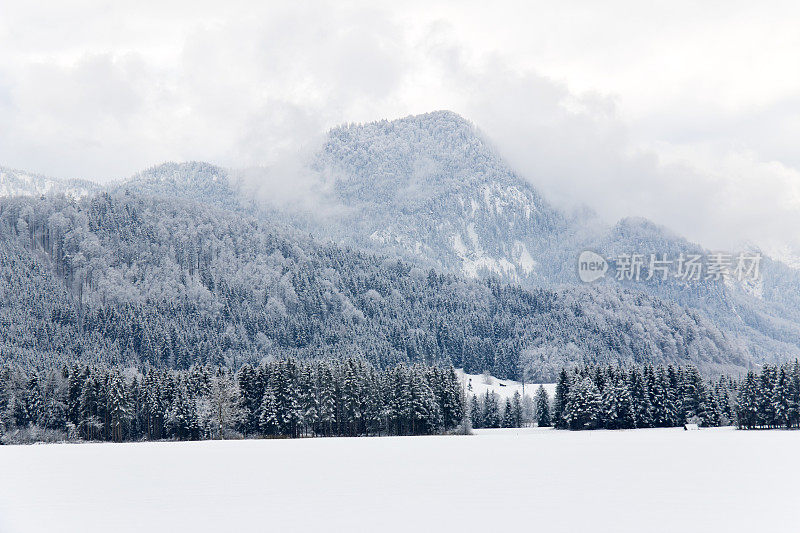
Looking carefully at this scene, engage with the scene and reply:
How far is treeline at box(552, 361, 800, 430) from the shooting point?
14050 cm

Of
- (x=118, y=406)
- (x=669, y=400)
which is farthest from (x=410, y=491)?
(x=669, y=400)

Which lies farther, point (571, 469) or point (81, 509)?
point (571, 469)

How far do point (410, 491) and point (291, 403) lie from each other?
85094 mm

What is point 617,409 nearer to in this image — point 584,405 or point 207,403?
point 584,405

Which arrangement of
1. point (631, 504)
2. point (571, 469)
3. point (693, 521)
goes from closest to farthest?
point (693, 521), point (631, 504), point (571, 469)

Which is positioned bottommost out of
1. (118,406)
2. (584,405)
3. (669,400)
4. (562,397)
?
(584,405)

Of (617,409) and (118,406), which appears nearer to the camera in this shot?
(118,406)

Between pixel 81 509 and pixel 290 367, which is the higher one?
pixel 290 367

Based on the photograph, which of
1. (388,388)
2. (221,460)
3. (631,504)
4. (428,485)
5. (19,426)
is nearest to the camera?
(631,504)

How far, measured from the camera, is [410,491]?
51750mm

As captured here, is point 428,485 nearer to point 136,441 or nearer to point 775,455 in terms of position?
Answer: point 775,455

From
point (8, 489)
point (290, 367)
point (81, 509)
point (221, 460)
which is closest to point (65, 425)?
point (290, 367)

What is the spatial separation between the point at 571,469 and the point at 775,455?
1112 inches

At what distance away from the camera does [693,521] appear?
38.8m
